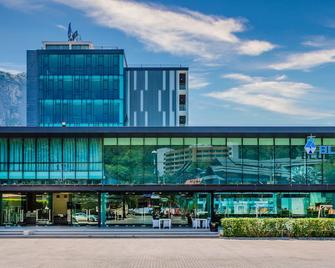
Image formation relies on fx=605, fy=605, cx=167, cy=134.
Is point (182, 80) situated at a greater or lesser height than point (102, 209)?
greater

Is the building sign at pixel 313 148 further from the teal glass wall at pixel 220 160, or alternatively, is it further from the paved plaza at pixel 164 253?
the paved plaza at pixel 164 253

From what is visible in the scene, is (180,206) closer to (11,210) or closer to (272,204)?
(272,204)

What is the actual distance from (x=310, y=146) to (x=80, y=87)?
62065 mm

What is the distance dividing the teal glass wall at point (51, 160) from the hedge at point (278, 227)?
11012 mm

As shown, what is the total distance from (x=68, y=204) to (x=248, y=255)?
1883 centimetres

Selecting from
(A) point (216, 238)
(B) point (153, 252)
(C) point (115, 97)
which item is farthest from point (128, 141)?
(C) point (115, 97)

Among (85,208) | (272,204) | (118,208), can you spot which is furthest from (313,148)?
(85,208)

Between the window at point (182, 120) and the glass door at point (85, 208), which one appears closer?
the glass door at point (85, 208)

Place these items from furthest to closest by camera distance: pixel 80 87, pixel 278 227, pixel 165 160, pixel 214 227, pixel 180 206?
pixel 80 87 → pixel 180 206 → pixel 165 160 → pixel 214 227 → pixel 278 227

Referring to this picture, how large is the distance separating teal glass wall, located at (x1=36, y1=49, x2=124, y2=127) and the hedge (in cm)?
6427

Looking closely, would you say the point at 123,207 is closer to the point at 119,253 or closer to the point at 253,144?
the point at 253,144

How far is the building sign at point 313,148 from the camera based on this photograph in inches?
1598

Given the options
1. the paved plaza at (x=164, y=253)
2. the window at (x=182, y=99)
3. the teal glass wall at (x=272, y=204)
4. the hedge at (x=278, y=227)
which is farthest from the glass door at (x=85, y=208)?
the window at (x=182, y=99)

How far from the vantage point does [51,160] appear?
40.8 meters
